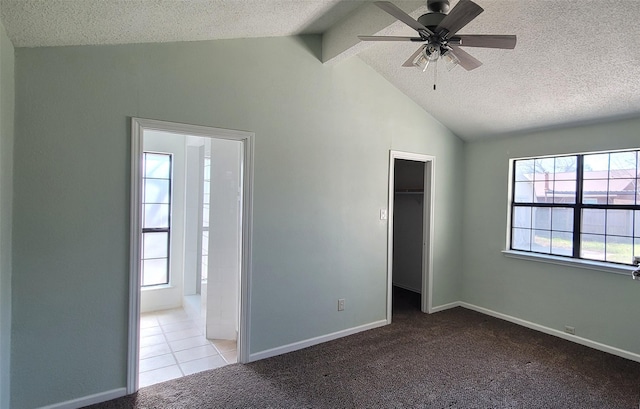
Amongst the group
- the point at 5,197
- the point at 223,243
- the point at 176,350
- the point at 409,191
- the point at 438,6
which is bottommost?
the point at 176,350

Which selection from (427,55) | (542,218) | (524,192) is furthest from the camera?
(524,192)

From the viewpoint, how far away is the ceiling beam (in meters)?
2.48

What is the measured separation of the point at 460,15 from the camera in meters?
1.84

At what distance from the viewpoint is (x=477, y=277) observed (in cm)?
462

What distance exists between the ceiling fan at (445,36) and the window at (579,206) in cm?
231

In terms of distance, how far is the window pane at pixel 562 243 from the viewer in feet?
12.5

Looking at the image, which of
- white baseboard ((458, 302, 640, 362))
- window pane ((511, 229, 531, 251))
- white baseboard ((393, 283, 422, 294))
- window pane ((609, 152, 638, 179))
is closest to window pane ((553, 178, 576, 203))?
window pane ((609, 152, 638, 179))

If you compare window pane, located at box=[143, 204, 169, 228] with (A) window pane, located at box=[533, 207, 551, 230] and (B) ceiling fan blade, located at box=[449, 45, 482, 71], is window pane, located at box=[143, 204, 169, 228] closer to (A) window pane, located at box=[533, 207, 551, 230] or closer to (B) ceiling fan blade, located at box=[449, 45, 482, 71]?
(B) ceiling fan blade, located at box=[449, 45, 482, 71]

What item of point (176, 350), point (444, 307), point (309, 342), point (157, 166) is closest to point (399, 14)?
point (309, 342)

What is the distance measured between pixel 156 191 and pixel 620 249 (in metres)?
5.42

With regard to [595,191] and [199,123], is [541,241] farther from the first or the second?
[199,123]

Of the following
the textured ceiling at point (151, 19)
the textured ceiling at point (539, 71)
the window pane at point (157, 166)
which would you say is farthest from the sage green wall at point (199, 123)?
the window pane at point (157, 166)

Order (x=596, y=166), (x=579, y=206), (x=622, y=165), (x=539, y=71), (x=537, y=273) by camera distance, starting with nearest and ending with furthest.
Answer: (x=539, y=71) < (x=622, y=165) < (x=596, y=166) < (x=579, y=206) < (x=537, y=273)

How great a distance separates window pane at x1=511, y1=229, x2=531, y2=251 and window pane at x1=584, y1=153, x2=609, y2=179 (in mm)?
925
